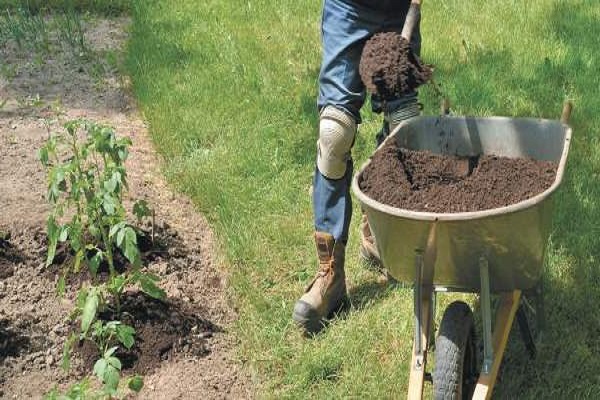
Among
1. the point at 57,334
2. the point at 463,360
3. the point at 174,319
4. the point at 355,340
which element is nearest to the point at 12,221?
the point at 57,334

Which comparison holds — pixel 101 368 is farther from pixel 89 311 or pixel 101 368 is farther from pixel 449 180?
pixel 449 180

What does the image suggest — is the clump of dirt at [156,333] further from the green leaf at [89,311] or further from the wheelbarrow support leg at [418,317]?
the wheelbarrow support leg at [418,317]

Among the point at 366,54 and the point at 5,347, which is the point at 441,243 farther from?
the point at 5,347

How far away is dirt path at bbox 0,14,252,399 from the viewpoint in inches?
124

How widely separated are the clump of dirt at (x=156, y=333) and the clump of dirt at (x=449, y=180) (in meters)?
1.14

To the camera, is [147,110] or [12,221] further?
[147,110]

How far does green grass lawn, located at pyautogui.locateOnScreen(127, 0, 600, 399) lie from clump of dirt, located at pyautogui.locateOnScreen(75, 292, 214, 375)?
0.61ft

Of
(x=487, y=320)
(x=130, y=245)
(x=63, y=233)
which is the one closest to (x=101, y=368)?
(x=130, y=245)

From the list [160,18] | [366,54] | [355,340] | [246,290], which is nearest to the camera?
[366,54]

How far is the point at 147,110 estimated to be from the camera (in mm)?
5473

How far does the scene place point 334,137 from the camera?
3.16 meters

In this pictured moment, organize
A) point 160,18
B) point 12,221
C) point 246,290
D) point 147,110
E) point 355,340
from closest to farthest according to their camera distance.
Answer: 1. point 355,340
2. point 246,290
3. point 12,221
4. point 147,110
5. point 160,18

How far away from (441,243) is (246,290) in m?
1.47

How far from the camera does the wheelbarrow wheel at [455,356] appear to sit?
95.7 inches
